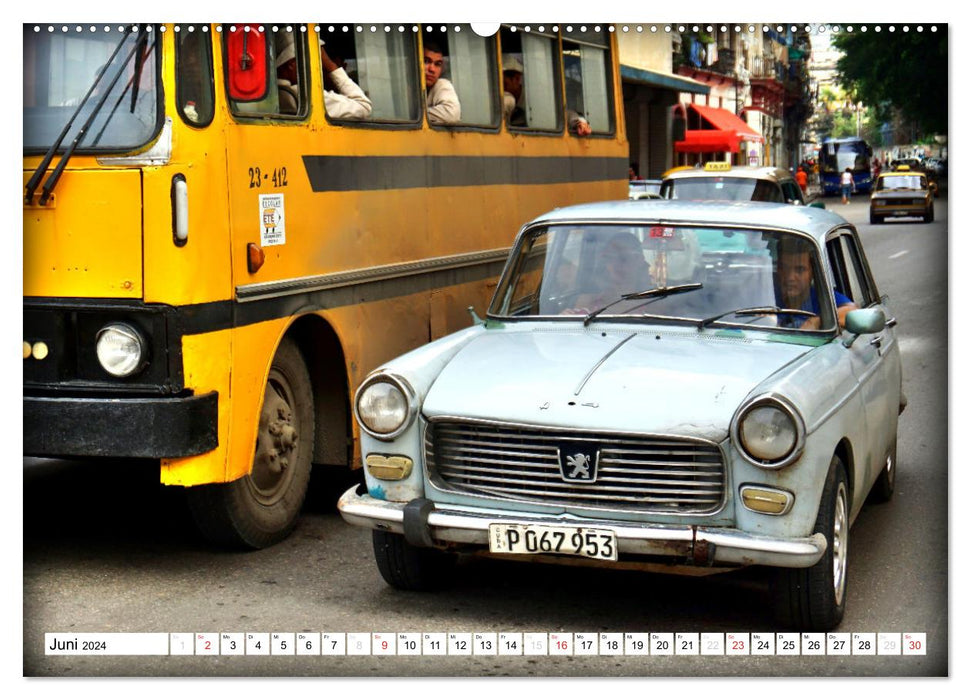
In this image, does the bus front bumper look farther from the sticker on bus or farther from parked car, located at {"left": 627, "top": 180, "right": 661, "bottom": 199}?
parked car, located at {"left": 627, "top": 180, "right": 661, "bottom": 199}

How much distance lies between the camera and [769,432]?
504 centimetres

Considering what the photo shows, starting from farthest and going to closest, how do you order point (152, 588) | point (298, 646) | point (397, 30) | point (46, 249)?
point (397, 30) < point (152, 588) < point (46, 249) < point (298, 646)

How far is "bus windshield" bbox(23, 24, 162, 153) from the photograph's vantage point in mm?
5676

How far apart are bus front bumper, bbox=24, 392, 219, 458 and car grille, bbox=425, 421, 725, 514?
98 centimetres

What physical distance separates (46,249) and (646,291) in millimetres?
2412

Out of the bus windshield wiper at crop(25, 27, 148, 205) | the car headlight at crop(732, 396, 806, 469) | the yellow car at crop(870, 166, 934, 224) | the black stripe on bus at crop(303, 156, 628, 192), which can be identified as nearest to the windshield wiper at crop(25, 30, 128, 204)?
the bus windshield wiper at crop(25, 27, 148, 205)

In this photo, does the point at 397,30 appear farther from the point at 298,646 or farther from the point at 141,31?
the point at 298,646

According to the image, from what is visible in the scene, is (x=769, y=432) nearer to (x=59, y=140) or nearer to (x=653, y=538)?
(x=653, y=538)

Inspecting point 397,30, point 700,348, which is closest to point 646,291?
point 700,348

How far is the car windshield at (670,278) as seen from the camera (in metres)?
6.11

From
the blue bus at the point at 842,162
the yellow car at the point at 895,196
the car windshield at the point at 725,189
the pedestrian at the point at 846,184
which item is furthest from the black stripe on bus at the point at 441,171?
the blue bus at the point at 842,162

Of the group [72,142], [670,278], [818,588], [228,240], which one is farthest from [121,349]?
[818,588]

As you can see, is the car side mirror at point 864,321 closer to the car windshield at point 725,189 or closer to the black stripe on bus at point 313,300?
the black stripe on bus at point 313,300

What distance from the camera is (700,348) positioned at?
5828 mm
